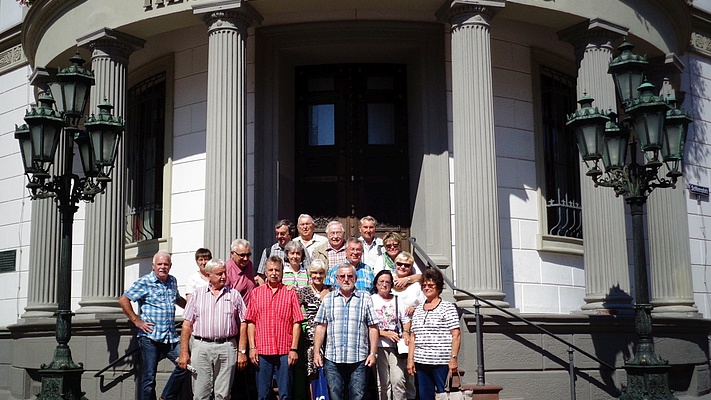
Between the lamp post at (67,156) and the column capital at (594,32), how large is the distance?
7480 mm

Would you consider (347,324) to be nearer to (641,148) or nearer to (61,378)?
(61,378)

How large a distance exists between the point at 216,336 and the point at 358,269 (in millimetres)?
1770

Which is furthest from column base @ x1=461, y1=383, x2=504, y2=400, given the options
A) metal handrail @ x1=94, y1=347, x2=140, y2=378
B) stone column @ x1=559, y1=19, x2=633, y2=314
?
metal handrail @ x1=94, y1=347, x2=140, y2=378

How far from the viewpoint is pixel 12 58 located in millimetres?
18906

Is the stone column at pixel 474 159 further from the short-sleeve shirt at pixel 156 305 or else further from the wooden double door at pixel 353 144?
the short-sleeve shirt at pixel 156 305

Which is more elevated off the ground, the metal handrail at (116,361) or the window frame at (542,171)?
the window frame at (542,171)

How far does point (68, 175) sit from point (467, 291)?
5386mm

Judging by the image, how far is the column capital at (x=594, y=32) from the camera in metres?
14.1

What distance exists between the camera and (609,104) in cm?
1399

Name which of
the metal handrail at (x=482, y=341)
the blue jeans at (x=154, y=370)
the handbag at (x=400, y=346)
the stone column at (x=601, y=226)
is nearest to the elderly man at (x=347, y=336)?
the handbag at (x=400, y=346)

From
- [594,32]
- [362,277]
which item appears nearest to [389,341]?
[362,277]

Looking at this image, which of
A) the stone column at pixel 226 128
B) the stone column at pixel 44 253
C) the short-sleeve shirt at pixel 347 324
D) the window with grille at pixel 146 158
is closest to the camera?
the short-sleeve shirt at pixel 347 324

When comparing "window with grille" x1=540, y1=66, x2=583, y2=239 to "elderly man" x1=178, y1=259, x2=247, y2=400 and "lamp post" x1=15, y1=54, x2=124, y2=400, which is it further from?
"lamp post" x1=15, y1=54, x2=124, y2=400

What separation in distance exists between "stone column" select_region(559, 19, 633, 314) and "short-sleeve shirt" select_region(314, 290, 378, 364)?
17.6 feet
